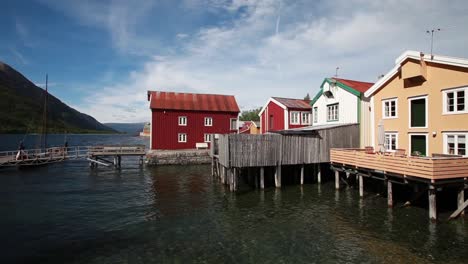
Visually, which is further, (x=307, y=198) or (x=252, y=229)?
(x=307, y=198)

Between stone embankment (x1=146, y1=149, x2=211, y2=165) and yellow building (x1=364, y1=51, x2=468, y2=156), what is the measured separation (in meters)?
21.3

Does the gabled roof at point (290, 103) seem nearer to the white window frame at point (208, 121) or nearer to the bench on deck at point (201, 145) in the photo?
the white window frame at point (208, 121)

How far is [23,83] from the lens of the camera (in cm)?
19362

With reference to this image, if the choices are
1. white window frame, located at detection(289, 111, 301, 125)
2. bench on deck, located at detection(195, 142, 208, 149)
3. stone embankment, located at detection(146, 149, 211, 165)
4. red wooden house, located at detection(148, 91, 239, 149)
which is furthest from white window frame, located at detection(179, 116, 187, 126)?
white window frame, located at detection(289, 111, 301, 125)

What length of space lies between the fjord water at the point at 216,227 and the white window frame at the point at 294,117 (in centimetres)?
1155

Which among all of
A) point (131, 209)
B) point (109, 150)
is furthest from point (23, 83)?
point (131, 209)

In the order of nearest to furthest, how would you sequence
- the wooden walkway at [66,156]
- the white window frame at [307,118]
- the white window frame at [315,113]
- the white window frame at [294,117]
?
the white window frame at [315,113]
the wooden walkway at [66,156]
the white window frame at [294,117]
the white window frame at [307,118]

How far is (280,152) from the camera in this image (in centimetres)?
2022

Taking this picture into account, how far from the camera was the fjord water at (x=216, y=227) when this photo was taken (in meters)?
10.0

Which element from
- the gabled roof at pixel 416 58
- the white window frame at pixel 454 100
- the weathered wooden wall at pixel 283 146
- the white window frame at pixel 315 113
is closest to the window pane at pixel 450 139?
the white window frame at pixel 454 100

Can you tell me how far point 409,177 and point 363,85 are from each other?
13.7 metres

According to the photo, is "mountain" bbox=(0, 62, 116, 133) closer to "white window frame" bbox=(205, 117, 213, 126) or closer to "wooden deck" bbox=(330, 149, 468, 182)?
"white window frame" bbox=(205, 117, 213, 126)

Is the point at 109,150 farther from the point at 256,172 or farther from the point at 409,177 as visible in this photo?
the point at 409,177

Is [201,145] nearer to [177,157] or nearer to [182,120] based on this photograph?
[177,157]
